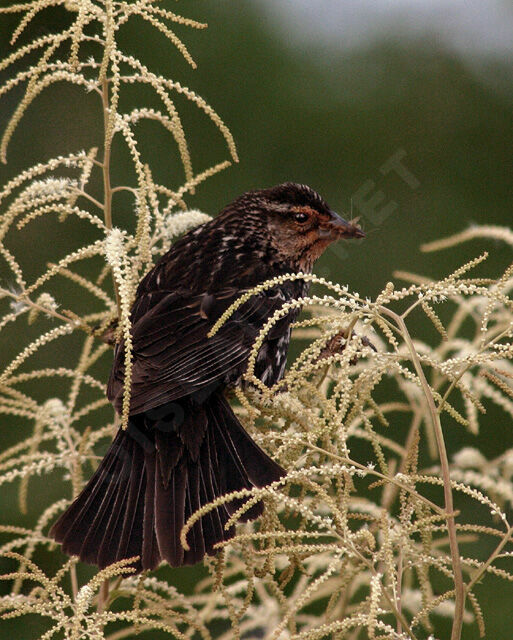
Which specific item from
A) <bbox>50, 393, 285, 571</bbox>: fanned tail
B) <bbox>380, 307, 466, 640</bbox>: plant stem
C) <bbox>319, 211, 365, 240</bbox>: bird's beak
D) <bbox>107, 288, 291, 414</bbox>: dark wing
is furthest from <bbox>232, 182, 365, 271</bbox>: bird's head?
<bbox>380, 307, 466, 640</bbox>: plant stem

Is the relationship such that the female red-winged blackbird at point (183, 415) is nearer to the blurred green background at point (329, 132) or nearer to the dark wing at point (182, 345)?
the dark wing at point (182, 345)

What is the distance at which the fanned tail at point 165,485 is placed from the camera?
1946 millimetres

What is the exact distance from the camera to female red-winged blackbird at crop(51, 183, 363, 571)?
1979mm

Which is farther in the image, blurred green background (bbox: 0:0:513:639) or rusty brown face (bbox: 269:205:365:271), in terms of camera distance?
blurred green background (bbox: 0:0:513:639)

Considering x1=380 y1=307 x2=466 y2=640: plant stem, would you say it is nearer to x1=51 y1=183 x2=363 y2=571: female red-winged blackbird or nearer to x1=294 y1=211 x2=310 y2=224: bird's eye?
x1=51 y1=183 x2=363 y2=571: female red-winged blackbird

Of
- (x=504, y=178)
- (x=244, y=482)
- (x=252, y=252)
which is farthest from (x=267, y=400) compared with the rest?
(x=504, y=178)

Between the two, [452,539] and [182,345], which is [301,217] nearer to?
[182,345]

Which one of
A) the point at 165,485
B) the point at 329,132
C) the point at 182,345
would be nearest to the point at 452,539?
the point at 165,485

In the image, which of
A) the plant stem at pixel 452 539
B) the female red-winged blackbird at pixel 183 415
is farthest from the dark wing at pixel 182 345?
the plant stem at pixel 452 539

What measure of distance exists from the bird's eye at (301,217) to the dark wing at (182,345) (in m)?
0.39

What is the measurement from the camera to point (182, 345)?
221 cm

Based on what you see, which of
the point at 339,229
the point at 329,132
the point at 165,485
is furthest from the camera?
the point at 329,132

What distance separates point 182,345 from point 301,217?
0.73m

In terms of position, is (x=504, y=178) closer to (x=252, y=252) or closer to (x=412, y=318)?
(x=412, y=318)
